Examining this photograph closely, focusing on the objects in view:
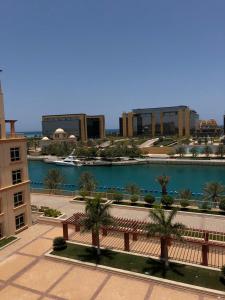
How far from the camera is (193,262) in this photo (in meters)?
19.8

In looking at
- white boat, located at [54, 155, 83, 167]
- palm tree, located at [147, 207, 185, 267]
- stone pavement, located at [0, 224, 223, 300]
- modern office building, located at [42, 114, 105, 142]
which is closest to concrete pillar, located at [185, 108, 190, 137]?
modern office building, located at [42, 114, 105, 142]

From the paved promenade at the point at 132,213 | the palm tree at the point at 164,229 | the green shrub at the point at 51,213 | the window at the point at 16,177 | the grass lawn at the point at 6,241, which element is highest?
the window at the point at 16,177

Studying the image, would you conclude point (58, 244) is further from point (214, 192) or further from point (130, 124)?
point (130, 124)

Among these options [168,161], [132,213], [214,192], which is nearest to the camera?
[132,213]

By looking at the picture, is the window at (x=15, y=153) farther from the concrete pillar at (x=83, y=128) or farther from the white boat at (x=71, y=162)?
the concrete pillar at (x=83, y=128)

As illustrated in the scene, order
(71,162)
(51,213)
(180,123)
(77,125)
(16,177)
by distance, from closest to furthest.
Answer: (16,177), (51,213), (71,162), (180,123), (77,125)

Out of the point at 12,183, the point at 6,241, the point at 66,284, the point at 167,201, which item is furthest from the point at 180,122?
the point at 66,284

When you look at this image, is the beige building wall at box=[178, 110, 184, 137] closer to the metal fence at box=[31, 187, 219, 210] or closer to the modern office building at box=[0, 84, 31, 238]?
the metal fence at box=[31, 187, 219, 210]

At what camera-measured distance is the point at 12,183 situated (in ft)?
84.6

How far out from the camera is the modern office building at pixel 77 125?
184 metres

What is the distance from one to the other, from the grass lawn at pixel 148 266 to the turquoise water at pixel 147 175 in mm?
38928

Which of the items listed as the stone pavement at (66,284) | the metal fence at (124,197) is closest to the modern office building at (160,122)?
the metal fence at (124,197)

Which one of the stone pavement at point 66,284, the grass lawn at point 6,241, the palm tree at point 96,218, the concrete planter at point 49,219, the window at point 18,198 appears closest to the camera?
the stone pavement at point 66,284

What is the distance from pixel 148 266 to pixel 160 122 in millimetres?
168833
